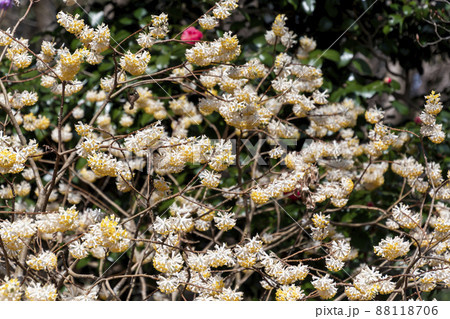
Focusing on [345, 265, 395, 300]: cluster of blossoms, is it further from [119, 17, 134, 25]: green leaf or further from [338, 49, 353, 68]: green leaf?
[119, 17, 134, 25]: green leaf

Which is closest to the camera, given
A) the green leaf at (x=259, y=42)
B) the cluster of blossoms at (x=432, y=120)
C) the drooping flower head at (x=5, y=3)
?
the cluster of blossoms at (x=432, y=120)

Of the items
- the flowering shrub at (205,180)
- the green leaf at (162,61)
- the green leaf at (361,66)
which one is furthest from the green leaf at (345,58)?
the green leaf at (162,61)

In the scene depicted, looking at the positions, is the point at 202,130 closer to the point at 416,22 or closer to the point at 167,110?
the point at 167,110

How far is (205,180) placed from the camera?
1.29 m

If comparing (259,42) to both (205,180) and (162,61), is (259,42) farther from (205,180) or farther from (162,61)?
(205,180)

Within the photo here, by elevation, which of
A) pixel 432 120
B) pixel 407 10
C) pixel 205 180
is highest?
pixel 407 10

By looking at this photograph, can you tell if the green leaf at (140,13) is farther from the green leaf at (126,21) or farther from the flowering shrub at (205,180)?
the flowering shrub at (205,180)

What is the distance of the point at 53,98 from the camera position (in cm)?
214

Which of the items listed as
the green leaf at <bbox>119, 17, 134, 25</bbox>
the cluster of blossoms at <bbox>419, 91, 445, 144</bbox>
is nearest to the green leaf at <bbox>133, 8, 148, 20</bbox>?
the green leaf at <bbox>119, 17, 134, 25</bbox>

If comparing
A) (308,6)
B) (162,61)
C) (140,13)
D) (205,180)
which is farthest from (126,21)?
(205,180)

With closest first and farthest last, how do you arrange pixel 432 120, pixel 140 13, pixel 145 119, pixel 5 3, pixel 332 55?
pixel 432 120 → pixel 5 3 → pixel 145 119 → pixel 332 55 → pixel 140 13

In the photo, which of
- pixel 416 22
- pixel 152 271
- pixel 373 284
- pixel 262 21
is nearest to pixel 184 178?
pixel 152 271

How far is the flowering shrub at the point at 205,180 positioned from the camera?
47.9 inches

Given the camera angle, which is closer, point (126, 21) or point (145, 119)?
point (145, 119)
